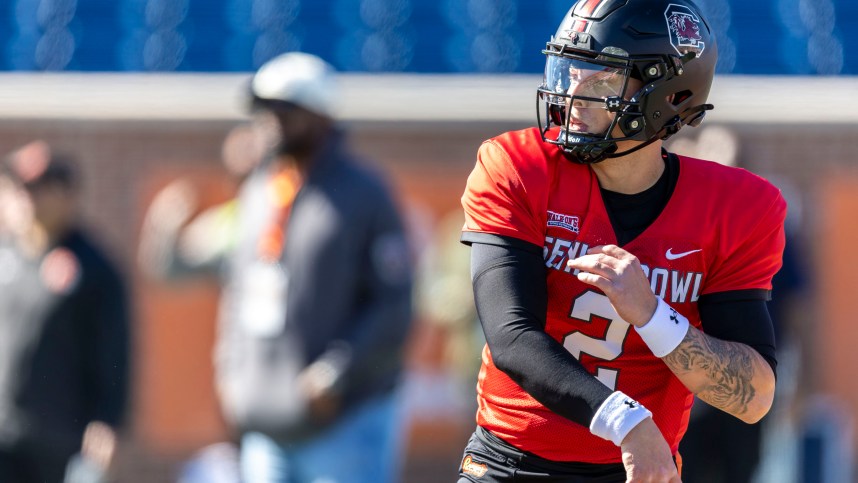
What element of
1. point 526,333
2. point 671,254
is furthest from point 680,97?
point 526,333

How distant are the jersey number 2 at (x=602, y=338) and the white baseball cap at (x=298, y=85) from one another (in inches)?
125

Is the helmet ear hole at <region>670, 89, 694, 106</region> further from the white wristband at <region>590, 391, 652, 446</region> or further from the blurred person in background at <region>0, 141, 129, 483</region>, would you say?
the blurred person in background at <region>0, 141, 129, 483</region>

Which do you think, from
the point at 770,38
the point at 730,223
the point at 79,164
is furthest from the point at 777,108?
the point at 730,223

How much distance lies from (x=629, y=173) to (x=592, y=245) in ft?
0.82

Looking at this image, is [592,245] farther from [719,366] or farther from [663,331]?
[719,366]

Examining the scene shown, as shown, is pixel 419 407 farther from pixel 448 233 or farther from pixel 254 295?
pixel 254 295

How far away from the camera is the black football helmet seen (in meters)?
3.05

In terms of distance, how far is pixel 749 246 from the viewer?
3062 mm

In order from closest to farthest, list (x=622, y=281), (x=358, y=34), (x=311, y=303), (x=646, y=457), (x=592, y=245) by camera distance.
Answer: (x=646, y=457) < (x=622, y=281) < (x=592, y=245) < (x=311, y=303) < (x=358, y=34)

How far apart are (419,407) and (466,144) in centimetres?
168

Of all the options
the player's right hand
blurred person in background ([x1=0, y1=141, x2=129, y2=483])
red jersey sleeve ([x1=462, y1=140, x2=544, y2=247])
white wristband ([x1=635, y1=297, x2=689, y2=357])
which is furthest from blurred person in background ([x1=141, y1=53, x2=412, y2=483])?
the player's right hand

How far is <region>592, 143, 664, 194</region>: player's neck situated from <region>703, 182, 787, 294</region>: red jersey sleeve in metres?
0.22

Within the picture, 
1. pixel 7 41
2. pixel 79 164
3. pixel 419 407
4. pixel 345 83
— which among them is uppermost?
pixel 7 41

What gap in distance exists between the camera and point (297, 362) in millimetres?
5742
